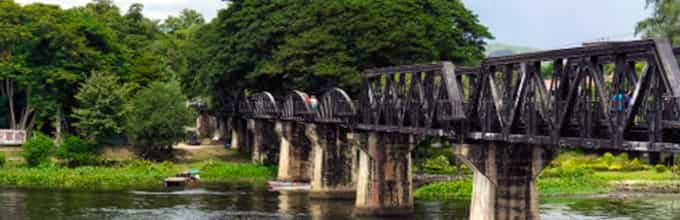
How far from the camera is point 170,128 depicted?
331ft

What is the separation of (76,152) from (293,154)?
72.7 feet

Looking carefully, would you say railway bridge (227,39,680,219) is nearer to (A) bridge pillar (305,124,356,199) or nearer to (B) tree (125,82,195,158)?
(A) bridge pillar (305,124,356,199)

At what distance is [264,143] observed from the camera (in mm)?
104812

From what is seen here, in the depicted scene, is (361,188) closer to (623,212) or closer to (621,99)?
(623,212)

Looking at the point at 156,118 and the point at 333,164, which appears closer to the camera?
the point at 333,164

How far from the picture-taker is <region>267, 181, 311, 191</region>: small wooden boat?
82188 millimetres

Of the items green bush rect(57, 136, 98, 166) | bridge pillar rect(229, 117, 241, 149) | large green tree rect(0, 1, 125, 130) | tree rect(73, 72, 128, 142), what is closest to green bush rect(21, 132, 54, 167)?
green bush rect(57, 136, 98, 166)

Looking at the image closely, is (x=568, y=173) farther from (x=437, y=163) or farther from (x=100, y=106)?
(x=100, y=106)

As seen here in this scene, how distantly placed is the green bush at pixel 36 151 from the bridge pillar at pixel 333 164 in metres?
30.6

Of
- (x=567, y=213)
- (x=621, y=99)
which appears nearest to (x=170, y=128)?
(x=567, y=213)

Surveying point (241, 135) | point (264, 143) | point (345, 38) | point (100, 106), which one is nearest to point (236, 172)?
point (264, 143)

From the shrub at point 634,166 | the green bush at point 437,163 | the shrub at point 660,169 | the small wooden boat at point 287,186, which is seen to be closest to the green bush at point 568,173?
the shrub at point 634,166

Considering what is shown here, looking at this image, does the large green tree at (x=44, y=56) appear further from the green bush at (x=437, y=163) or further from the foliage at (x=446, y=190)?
the foliage at (x=446, y=190)

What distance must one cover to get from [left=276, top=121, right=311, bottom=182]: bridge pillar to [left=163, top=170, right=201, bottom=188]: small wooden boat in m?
7.45
